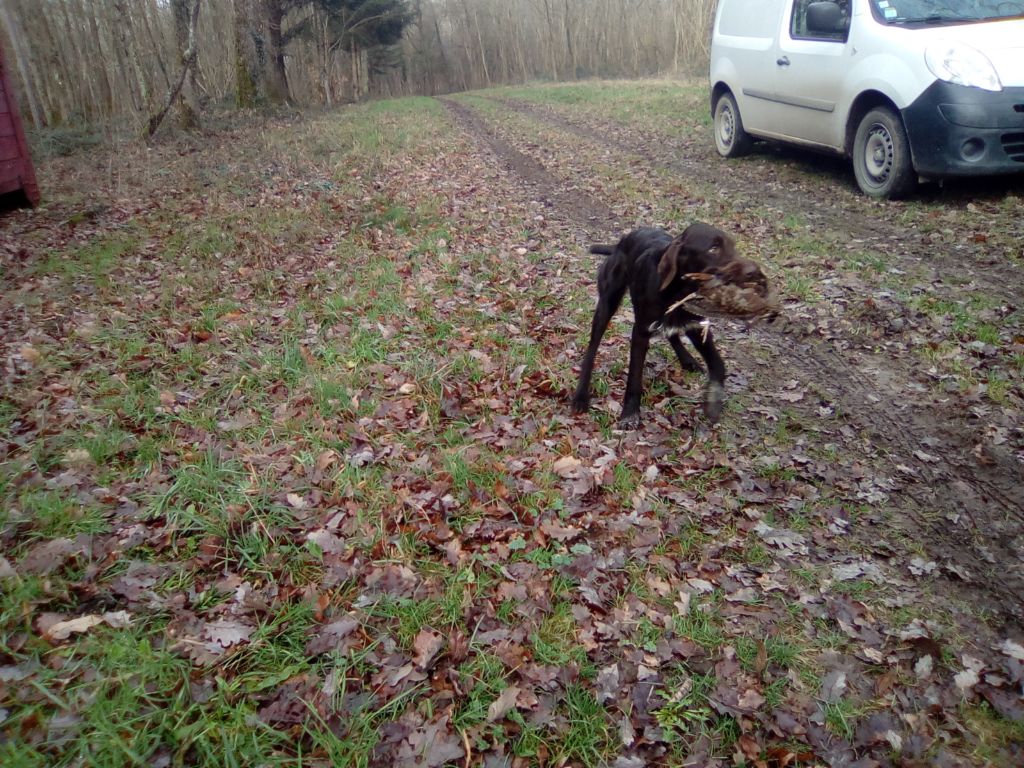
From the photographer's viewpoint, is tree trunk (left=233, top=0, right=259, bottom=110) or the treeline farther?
tree trunk (left=233, top=0, right=259, bottom=110)

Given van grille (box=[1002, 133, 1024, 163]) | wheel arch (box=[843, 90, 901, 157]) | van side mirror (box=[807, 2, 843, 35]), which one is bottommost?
van grille (box=[1002, 133, 1024, 163])

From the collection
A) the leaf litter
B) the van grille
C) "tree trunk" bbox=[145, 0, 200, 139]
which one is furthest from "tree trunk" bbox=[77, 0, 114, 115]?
the van grille

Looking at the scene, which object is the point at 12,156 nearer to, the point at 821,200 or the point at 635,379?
the point at 635,379

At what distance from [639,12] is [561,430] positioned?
103ft

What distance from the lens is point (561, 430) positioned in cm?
425

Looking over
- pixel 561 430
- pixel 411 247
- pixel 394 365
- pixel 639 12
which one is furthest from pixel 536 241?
pixel 639 12

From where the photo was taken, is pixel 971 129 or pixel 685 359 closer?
pixel 685 359

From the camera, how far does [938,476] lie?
11.4 feet

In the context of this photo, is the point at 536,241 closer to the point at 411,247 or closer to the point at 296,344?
the point at 411,247

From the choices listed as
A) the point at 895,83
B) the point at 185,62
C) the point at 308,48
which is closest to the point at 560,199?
the point at 895,83

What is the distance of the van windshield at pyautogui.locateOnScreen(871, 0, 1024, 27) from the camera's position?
681 centimetres

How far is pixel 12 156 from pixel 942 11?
39.8 ft

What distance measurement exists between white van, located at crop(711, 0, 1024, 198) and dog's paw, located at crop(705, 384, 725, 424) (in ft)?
14.5

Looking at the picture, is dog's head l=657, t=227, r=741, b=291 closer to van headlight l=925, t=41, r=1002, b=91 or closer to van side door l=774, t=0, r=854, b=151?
van headlight l=925, t=41, r=1002, b=91
